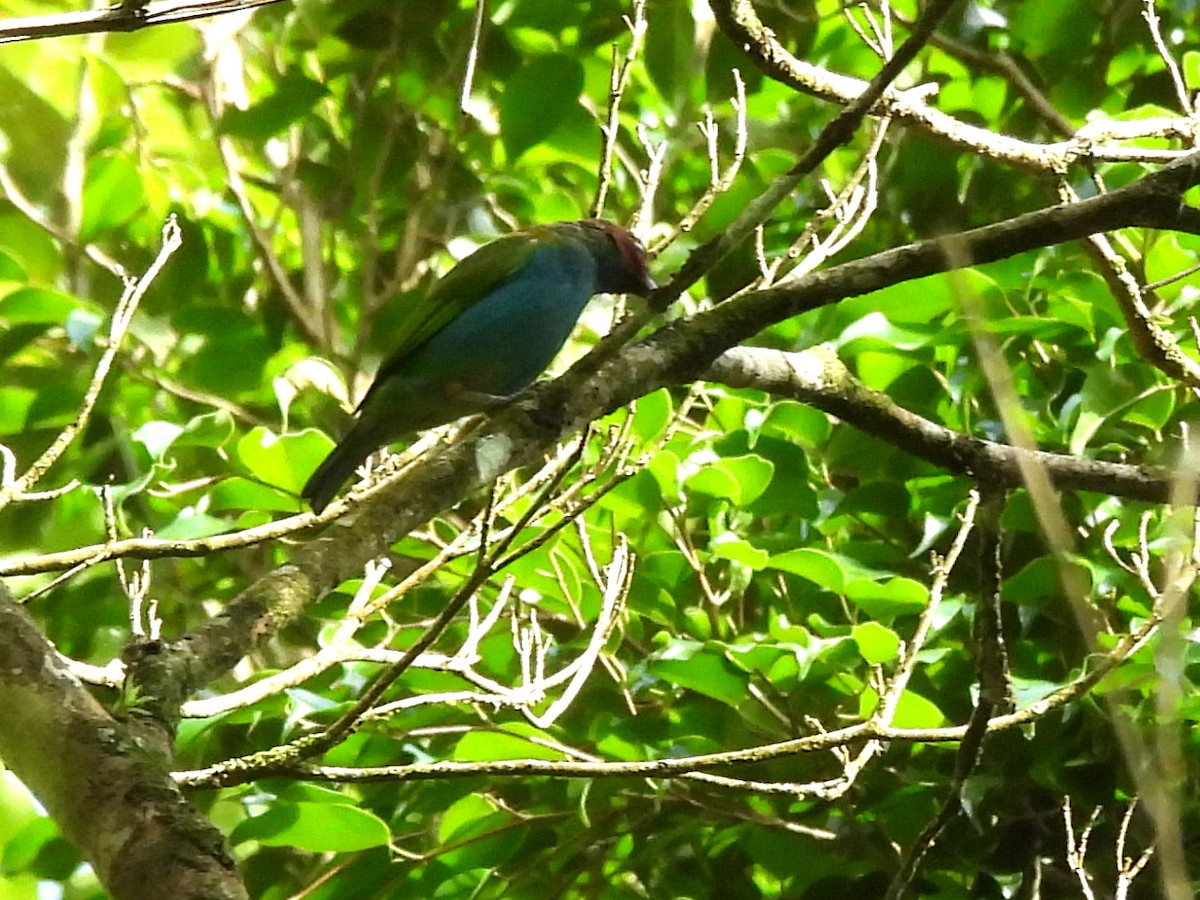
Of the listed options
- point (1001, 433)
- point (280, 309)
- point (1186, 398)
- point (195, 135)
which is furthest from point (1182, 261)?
point (195, 135)

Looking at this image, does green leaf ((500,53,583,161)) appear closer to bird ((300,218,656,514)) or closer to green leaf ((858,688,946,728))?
bird ((300,218,656,514))

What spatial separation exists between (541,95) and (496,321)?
1.51 ft

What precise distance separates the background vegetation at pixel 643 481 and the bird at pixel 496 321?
133 mm

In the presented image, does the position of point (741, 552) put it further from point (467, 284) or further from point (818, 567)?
point (467, 284)

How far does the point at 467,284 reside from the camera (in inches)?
99.2

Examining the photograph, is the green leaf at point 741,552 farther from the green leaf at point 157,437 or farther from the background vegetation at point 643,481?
the green leaf at point 157,437

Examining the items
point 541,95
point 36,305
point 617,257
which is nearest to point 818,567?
point 617,257

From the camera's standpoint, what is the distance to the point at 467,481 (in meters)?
1.54

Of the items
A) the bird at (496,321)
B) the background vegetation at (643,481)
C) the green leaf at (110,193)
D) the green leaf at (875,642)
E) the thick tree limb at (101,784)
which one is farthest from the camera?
the green leaf at (110,193)

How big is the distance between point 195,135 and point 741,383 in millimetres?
2005

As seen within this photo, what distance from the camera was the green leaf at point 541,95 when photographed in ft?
8.08

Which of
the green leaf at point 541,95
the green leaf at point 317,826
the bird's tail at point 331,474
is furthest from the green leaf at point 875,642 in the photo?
the green leaf at point 541,95

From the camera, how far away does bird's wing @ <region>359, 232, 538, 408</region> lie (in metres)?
2.50

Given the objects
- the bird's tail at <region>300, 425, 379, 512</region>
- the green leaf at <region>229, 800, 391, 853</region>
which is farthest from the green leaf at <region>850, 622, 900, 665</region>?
the bird's tail at <region>300, 425, 379, 512</region>
